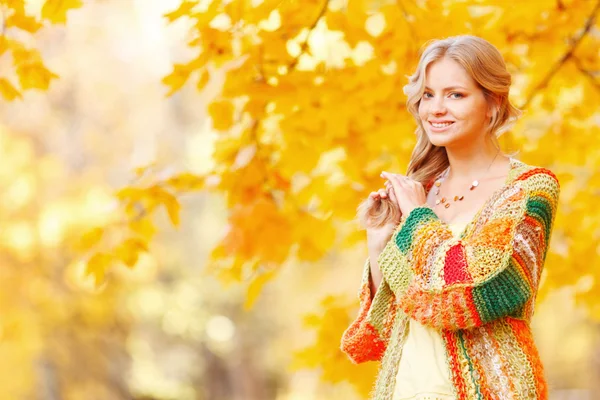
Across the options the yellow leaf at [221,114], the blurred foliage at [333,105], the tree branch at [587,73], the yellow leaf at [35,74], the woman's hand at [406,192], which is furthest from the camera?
the tree branch at [587,73]

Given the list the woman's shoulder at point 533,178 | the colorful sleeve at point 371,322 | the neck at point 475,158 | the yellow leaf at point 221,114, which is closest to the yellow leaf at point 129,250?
the yellow leaf at point 221,114

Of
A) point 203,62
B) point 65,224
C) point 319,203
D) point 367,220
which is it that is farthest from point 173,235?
point 367,220

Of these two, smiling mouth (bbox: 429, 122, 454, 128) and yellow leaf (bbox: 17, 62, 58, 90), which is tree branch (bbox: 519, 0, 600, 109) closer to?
smiling mouth (bbox: 429, 122, 454, 128)

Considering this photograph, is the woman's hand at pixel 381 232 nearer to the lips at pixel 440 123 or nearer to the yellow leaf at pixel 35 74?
the lips at pixel 440 123

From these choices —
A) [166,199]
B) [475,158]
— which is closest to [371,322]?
[475,158]

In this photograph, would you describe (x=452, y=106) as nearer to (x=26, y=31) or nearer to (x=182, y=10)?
(x=182, y=10)

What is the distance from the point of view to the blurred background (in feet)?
9.78

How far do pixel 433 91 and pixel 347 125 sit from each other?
1.29 metres

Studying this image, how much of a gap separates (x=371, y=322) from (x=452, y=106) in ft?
1.66

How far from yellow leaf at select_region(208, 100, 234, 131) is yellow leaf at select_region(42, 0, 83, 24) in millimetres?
713

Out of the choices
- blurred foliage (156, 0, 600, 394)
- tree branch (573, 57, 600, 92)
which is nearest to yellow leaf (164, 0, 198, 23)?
blurred foliage (156, 0, 600, 394)

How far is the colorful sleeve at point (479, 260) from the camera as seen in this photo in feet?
5.36

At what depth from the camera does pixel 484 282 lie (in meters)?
1.63

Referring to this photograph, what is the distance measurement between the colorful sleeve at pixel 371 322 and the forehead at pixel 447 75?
437mm
